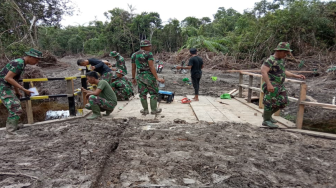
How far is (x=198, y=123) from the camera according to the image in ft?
14.9

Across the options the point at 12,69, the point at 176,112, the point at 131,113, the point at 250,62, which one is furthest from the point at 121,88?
the point at 250,62

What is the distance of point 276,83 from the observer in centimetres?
412

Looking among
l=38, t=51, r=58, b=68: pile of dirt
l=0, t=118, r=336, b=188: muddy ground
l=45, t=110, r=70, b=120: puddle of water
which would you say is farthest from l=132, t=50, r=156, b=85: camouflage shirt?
l=38, t=51, r=58, b=68: pile of dirt

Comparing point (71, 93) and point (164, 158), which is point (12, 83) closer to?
point (71, 93)

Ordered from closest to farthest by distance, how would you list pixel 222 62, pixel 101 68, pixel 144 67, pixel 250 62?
pixel 144 67, pixel 101 68, pixel 250 62, pixel 222 62

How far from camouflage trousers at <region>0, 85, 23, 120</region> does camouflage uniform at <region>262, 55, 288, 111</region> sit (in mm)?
4423

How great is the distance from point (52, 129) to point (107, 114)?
1189 millimetres

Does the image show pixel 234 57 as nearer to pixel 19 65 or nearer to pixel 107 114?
pixel 107 114

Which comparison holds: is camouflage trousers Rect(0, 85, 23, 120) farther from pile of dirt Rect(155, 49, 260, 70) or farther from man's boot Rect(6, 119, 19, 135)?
pile of dirt Rect(155, 49, 260, 70)

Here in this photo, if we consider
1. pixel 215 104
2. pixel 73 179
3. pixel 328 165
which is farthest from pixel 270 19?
pixel 73 179

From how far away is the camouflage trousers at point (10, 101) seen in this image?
13.2ft

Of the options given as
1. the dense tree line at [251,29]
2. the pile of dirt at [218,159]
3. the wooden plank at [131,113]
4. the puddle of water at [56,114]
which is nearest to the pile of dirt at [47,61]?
the dense tree line at [251,29]

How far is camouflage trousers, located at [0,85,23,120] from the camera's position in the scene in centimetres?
404

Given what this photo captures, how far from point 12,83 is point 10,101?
1.22 feet
